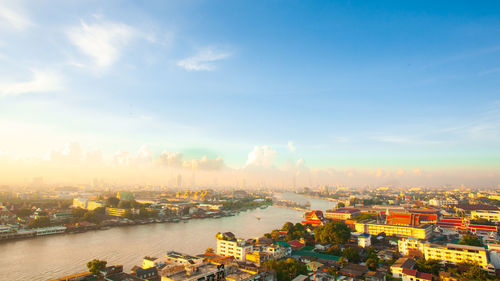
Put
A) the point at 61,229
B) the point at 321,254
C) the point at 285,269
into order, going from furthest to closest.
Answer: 1. the point at 61,229
2. the point at 321,254
3. the point at 285,269

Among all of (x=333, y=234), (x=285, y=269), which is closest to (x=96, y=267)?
(x=285, y=269)

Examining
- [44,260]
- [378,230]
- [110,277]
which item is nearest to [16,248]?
[44,260]

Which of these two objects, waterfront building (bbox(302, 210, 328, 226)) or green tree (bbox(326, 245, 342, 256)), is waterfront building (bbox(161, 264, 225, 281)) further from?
waterfront building (bbox(302, 210, 328, 226))

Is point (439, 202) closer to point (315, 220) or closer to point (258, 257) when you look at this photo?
point (315, 220)

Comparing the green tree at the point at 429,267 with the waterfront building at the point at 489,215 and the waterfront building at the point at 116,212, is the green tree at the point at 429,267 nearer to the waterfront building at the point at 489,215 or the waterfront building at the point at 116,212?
the waterfront building at the point at 489,215

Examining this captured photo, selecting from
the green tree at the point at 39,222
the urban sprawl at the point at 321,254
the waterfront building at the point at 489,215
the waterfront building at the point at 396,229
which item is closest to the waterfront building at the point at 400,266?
the urban sprawl at the point at 321,254

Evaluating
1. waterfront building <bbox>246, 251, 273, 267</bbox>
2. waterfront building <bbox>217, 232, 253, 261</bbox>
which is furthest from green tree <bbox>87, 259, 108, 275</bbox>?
waterfront building <bbox>246, 251, 273, 267</bbox>
